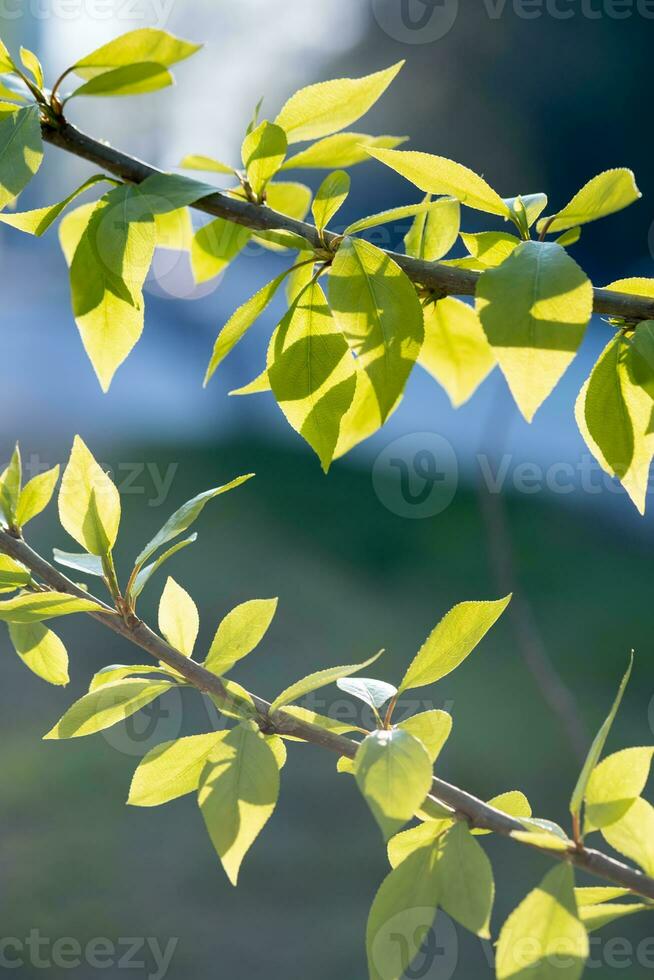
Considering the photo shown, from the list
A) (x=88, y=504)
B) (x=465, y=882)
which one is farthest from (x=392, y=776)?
(x=88, y=504)

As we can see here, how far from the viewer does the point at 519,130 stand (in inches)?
99.9

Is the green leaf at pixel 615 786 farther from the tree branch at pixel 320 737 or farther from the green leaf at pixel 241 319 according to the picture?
the green leaf at pixel 241 319

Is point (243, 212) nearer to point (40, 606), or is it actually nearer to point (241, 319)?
point (241, 319)

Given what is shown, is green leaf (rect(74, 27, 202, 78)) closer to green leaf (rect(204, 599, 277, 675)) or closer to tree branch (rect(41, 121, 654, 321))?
tree branch (rect(41, 121, 654, 321))

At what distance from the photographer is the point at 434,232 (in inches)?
14.7

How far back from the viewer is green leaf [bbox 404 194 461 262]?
1.21 feet

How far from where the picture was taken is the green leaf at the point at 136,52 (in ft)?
0.95

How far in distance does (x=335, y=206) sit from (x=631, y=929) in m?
1.42

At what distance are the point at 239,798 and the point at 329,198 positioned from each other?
0.20 meters

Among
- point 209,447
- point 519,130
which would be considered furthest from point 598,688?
point 519,130

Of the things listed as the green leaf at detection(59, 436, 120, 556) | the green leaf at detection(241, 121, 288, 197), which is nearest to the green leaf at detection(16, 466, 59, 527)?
the green leaf at detection(59, 436, 120, 556)

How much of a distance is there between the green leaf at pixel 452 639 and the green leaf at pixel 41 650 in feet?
0.41

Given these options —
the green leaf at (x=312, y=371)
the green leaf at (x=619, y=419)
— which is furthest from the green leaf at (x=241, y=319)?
the green leaf at (x=619, y=419)

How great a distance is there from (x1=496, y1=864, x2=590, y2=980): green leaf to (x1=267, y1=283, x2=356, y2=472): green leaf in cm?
14
